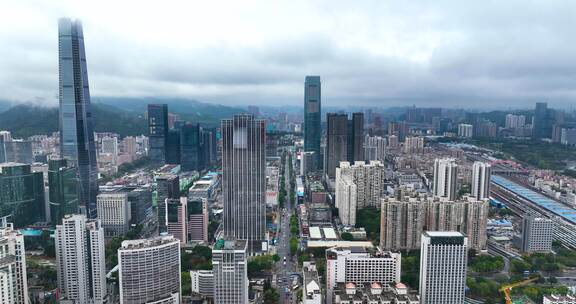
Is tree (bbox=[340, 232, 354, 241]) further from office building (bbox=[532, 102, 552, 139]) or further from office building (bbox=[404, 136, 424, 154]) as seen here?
office building (bbox=[404, 136, 424, 154])

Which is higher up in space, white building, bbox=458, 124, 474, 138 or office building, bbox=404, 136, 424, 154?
white building, bbox=458, 124, 474, 138

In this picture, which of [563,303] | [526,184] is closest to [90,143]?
[563,303]

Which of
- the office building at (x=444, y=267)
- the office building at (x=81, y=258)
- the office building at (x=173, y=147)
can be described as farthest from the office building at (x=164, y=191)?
the office building at (x=173, y=147)

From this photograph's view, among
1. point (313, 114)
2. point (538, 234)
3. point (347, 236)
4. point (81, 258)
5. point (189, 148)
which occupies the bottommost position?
point (347, 236)

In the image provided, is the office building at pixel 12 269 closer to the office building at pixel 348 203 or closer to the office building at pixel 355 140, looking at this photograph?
the office building at pixel 348 203

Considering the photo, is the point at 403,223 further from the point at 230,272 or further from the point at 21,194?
the point at 21,194

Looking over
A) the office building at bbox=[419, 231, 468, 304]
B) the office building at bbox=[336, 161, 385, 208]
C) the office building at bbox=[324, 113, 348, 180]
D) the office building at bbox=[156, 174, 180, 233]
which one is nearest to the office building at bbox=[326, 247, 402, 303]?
the office building at bbox=[419, 231, 468, 304]

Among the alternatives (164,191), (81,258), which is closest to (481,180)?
(164,191)

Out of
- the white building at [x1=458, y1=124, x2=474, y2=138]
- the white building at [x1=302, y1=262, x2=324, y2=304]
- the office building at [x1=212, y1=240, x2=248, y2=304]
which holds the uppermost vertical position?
the white building at [x1=458, y1=124, x2=474, y2=138]
